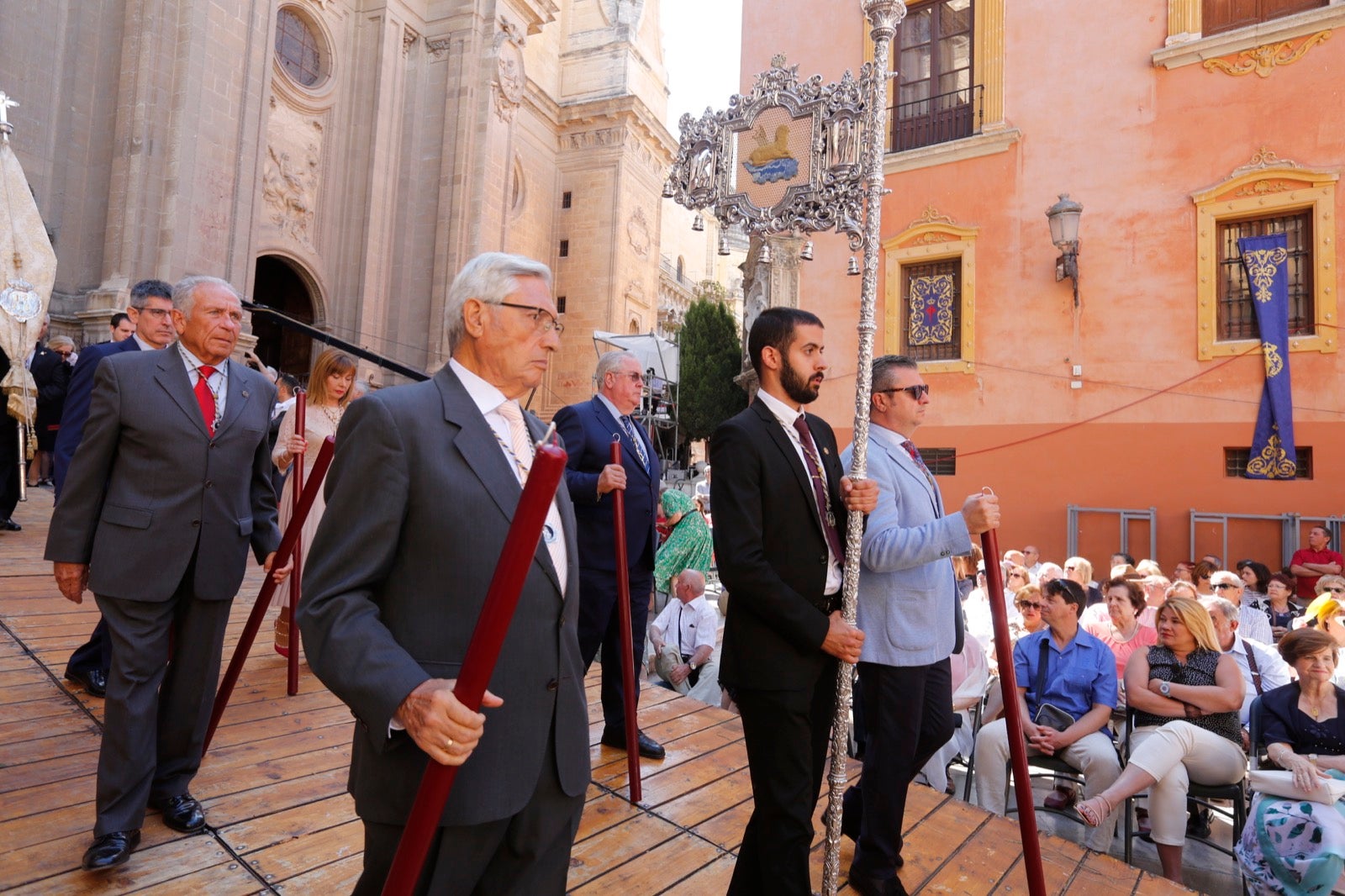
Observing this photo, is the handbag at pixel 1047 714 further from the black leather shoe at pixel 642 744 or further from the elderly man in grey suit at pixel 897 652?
the black leather shoe at pixel 642 744

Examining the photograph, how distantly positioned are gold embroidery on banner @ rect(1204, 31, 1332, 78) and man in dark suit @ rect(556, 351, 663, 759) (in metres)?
11.1


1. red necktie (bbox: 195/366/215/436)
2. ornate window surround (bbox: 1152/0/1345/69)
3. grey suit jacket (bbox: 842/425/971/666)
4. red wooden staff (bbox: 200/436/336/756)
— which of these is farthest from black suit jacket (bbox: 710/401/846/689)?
ornate window surround (bbox: 1152/0/1345/69)

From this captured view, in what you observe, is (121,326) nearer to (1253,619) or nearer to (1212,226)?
(1253,619)

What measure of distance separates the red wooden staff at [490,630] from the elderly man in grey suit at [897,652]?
1839 mm

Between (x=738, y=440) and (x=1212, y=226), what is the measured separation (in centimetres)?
1132

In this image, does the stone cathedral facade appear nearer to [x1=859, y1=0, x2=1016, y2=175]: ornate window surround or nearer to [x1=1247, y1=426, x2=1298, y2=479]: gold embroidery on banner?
[x1=859, y1=0, x2=1016, y2=175]: ornate window surround

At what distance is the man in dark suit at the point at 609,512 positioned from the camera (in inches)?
157

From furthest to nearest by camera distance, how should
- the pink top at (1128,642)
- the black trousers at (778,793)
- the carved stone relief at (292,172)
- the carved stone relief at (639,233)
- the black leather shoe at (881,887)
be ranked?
the carved stone relief at (639,233) < the carved stone relief at (292,172) < the pink top at (1128,642) < the black leather shoe at (881,887) < the black trousers at (778,793)

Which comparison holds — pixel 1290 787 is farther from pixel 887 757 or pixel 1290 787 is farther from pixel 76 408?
pixel 76 408

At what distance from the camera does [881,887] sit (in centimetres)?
290

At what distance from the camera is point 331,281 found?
18641mm

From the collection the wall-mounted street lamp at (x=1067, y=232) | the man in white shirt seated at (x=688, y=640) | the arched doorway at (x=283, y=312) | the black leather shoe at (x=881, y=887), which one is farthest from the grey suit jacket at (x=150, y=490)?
the arched doorway at (x=283, y=312)

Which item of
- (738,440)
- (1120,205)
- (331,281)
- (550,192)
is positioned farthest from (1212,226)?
(550,192)

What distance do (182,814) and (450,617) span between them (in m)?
2.01
